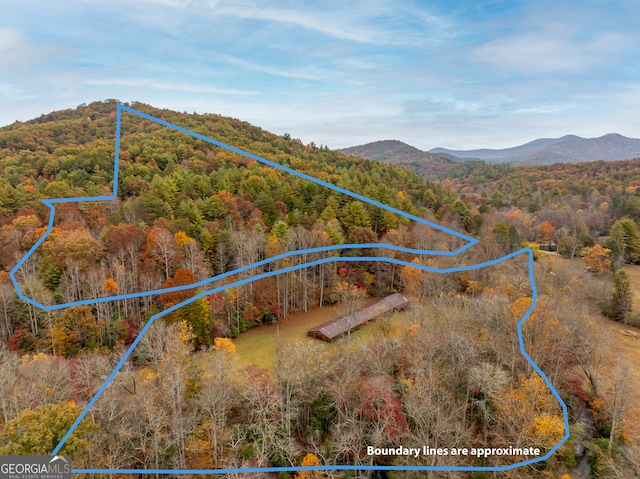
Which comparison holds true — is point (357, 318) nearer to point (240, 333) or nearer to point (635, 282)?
point (240, 333)

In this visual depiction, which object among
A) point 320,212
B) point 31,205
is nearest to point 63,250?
point 31,205

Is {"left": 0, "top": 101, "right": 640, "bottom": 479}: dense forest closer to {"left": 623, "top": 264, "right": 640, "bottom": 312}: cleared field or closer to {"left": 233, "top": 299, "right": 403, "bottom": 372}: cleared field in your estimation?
{"left": 233, "top": 299, "right": 403, "bottom": 372}: cleared field

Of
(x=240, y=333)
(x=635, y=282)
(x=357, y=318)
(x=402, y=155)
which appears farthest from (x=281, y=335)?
(x=402, y=155)

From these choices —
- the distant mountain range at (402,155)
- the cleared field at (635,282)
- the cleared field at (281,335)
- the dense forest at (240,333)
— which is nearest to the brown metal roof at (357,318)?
the cleared field at (281,335)

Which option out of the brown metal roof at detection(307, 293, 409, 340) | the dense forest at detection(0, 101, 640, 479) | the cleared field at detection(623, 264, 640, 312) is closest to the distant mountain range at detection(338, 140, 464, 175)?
the cleared field at detection(623, 264, 640, 312)

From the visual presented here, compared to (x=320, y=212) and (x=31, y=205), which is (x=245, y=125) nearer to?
(x=320, y=212)

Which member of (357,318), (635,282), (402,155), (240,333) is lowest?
(635,282)
